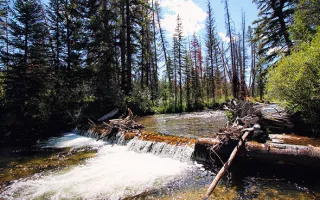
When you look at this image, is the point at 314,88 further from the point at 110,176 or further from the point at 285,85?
the point at 110,176

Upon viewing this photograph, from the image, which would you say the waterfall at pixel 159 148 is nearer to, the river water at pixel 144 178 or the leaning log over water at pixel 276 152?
the river water at pixel 144 178

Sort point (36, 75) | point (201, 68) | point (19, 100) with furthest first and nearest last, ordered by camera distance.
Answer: point (201, 68) < point (36, 75) < point (19, 100)

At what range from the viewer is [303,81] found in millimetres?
6418

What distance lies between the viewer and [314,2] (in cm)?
960

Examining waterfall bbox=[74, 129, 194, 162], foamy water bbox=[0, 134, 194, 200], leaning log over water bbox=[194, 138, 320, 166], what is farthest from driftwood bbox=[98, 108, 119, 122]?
leaning log over water bbox=[194, 138, 320, 166]

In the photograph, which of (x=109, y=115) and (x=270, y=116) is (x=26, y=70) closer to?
(x=109, y=115)

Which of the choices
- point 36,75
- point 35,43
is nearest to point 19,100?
point 36,75

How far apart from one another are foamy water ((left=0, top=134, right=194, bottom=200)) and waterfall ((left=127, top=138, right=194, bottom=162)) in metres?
0.23

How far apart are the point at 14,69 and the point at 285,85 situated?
1645 centimetres

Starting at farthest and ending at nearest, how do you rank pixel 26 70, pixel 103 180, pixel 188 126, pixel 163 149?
pixel 26 70, pixel 188 126, pixel 163 149, pixel 103 180

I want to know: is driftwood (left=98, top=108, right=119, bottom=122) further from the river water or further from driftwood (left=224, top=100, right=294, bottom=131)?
driftwood (left=224, top=100, right=294, bottom=131)

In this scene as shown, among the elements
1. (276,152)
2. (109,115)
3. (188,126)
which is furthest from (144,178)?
(109,115)

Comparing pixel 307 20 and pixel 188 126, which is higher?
pixel 307 20

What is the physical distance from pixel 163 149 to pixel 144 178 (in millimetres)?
2034
